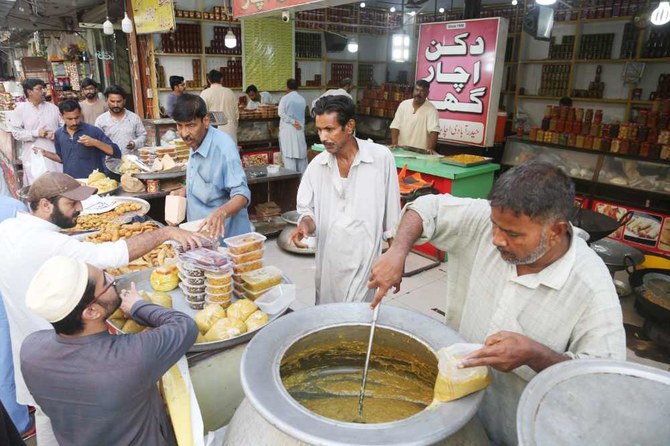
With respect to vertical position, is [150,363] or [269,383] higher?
[269,383]

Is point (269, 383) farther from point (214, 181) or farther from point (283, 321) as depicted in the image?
point (214, 181)

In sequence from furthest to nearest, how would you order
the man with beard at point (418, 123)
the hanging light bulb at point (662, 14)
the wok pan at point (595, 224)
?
the man with beard at point (418, 123) < the hanging light bulb at point (662, 14) < the wok pan at point (595, 224)

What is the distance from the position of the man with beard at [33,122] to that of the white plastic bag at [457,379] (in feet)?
22.1

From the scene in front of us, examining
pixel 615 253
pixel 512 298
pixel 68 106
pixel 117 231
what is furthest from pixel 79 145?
pixel 615 253

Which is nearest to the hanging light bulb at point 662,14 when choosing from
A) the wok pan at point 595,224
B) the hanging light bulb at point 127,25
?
the wok pan at point 595,224

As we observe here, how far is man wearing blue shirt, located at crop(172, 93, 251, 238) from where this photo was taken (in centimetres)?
292

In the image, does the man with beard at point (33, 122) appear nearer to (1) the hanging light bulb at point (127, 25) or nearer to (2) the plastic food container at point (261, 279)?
(1) the hanging light bulb at point (127, 25)

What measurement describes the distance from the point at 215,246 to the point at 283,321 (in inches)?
40.9

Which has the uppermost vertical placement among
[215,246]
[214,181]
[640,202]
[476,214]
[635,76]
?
[635,76]

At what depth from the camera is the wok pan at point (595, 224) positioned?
3812 millimetres

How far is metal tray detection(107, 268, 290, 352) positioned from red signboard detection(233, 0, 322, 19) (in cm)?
290

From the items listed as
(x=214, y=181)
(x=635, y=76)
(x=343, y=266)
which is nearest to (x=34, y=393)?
(x=343, y=266)

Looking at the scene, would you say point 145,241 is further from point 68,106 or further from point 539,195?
point 68,106

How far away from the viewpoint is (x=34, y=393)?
148 cm
